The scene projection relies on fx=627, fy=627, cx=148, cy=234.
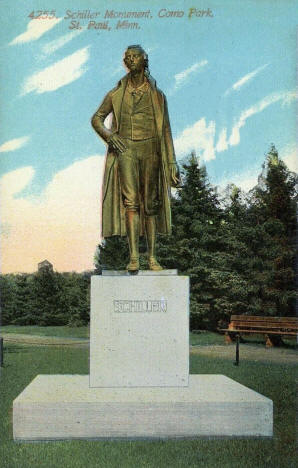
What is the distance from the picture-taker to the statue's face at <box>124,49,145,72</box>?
7133mm

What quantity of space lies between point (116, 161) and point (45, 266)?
10.8 metres

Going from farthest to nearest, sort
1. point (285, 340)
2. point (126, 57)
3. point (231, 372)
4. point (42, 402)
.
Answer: point (285, 340) → point (231, 372) → point (126, 57) → point (42, 402)

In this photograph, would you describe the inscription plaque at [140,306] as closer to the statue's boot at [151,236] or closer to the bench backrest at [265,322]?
the statue's boot at [151,236]

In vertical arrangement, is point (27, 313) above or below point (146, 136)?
below

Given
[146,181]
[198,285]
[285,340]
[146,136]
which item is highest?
[146,136]

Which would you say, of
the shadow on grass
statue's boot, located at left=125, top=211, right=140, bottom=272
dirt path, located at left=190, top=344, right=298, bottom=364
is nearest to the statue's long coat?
statue's boot, located at left=125, top=211, right=140, bottom=272

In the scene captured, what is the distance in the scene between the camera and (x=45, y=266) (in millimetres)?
17766

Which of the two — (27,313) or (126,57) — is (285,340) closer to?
(27,313)

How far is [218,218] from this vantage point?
800 inches

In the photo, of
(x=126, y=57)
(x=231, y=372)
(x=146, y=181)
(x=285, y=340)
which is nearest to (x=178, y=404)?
(x=146, y=181)

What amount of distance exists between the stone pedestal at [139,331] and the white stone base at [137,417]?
1.80 ft

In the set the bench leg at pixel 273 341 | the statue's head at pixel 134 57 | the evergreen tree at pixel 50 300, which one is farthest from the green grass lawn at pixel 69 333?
the statue's head at pixel 134 57

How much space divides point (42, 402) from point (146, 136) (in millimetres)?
3183

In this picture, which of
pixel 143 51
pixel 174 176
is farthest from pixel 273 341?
pixel 143 51
